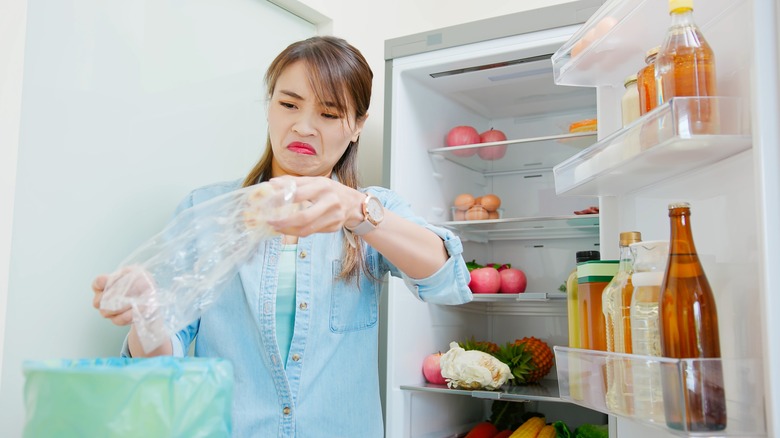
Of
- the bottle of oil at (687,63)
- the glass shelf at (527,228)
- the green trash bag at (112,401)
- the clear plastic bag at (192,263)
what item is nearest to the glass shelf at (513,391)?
the glass shelf at (527,228)

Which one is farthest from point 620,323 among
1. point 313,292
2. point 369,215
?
point 313,292

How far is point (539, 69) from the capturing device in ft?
6.30

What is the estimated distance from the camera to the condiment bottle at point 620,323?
3.16 feet

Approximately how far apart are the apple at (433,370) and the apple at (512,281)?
0.31 m

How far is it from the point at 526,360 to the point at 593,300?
86cm

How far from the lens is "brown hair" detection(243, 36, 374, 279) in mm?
1216

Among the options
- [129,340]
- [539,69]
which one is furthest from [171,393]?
[539,69]

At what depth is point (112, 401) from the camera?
0.53 meters

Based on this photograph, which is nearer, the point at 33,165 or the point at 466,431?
the point at 33,165

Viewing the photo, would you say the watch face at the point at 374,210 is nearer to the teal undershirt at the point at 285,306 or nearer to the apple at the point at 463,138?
the teal undershirt at the point at 285,306

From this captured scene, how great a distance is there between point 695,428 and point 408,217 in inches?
22.3

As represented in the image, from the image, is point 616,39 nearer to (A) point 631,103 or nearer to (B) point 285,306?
(A) point 631,103

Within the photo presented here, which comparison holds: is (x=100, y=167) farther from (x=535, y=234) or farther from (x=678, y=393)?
(x=535, y=234)

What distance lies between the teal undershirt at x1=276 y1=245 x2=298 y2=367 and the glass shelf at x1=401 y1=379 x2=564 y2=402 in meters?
0.73
